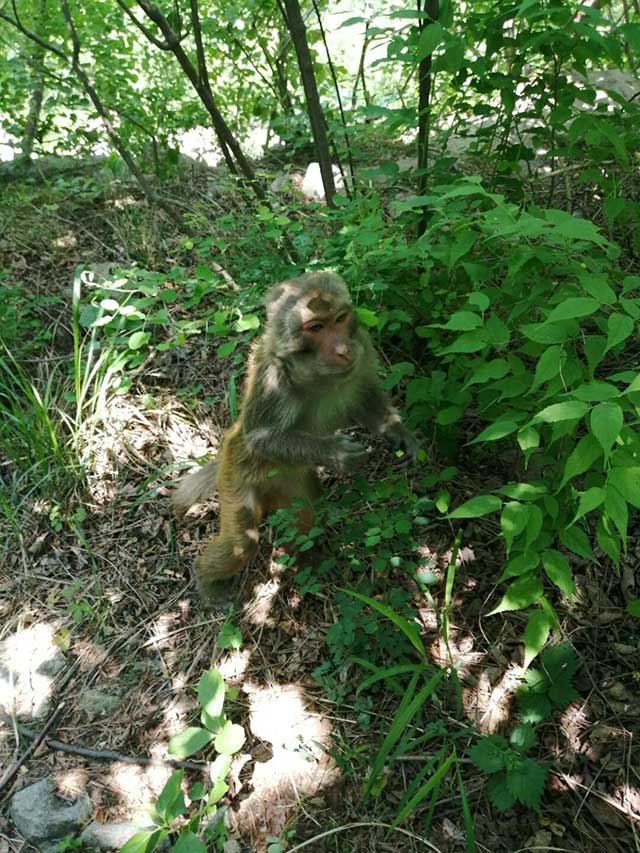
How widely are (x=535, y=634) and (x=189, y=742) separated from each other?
4.88 ft

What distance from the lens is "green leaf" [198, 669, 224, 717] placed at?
275 centimetres

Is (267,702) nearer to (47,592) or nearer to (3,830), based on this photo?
(3,830)

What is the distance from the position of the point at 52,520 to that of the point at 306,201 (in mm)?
3766

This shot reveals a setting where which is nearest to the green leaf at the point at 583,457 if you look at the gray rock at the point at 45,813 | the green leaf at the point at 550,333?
the green leaf at the point at 550,333

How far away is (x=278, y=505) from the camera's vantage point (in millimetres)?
4191

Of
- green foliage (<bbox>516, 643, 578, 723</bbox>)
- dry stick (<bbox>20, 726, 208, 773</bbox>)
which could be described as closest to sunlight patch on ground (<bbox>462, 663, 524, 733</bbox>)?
green foliage (<bbox>516, 643, 578, 723</bbox>)

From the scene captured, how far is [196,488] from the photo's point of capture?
4.31m

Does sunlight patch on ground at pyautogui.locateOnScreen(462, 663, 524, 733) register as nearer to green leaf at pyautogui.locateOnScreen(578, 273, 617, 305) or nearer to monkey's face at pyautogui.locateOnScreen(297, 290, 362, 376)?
monkey's face at pyautogui.locateOnScreen(297, 290, 362, 376)

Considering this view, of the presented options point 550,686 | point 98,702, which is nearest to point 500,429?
point 550,686

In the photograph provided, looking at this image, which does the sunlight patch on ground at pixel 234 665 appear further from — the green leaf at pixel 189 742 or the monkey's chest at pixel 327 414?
the monkey's chest at pixel 327 414

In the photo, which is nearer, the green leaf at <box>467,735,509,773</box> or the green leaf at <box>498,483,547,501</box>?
the green leaf at <box>498,483,547,501</box>

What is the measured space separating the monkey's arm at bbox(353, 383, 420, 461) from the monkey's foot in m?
1.33

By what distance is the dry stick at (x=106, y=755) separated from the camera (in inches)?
130

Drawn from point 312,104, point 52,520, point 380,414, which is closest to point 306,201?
point 312,104
